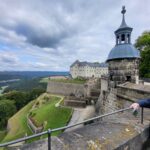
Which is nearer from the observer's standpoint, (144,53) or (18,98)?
(144,53)

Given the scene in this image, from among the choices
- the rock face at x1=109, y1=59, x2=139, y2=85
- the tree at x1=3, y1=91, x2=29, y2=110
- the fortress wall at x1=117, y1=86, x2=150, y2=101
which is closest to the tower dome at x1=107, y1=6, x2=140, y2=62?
the rock face at x1=109, y1=59, x2=139, y2=85

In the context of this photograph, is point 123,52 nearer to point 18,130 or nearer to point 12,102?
point 18,130

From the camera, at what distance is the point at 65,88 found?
41.0m

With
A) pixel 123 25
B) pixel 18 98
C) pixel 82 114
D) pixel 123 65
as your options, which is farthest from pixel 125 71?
pixel 18 98

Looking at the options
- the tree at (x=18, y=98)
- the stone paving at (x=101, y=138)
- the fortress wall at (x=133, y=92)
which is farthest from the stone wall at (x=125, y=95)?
the tree at (x=18, y=98)

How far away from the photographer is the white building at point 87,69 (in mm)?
81125

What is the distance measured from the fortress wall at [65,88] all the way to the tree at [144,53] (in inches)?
558

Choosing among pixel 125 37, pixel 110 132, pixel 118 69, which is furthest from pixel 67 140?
pixel 125 37

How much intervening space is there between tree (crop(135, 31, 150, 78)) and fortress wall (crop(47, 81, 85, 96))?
14178 mm

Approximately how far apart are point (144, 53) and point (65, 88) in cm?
2115

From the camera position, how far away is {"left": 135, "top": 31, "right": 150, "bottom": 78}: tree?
25356 mm

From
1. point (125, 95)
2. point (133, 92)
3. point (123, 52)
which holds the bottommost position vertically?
point (125, 95)

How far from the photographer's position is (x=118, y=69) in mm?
11273

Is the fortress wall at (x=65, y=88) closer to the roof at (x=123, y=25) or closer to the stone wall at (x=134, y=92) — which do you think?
the roof at (x=123, y=25)
